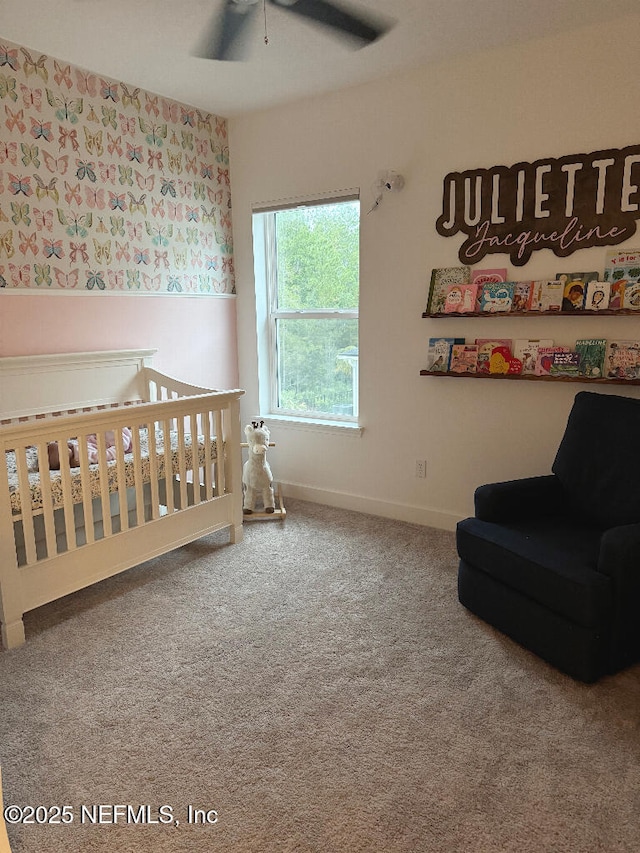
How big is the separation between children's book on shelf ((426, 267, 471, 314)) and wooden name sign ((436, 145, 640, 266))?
0.20 ft

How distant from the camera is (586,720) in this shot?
1742 millimetres

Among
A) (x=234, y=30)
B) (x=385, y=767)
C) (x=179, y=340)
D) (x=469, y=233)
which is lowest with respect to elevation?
(x=385, y=767)

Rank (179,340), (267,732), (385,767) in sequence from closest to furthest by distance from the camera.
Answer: (385,767)
(267,732)
(179,340)

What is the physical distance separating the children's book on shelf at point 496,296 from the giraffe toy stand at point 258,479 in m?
1.41

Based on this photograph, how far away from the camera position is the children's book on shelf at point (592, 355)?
2.62 m

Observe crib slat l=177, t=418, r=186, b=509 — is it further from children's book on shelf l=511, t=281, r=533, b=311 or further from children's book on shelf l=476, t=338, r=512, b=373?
children's book on shelf l=511, t=281, r=533, b=311

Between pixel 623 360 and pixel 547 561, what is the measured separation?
44.0 inches

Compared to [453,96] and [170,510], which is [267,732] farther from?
[453,96]

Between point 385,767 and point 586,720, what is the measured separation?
0.65 m

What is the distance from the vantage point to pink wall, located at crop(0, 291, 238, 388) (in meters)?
2.80

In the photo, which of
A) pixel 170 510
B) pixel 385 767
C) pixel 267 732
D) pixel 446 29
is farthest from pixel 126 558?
pixel 446 29

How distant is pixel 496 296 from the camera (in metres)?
2.84

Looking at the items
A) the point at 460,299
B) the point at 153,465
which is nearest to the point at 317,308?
the point at 460,299

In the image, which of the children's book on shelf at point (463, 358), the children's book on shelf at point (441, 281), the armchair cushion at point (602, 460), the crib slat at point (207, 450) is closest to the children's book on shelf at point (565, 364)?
the armchair cushion at point (602, 460)
